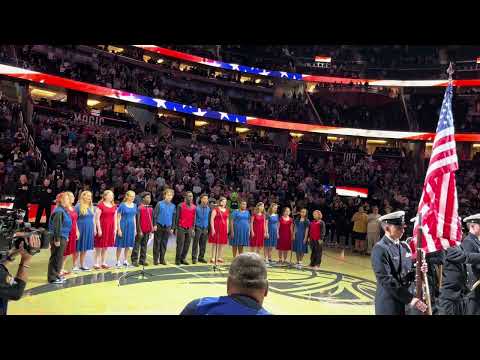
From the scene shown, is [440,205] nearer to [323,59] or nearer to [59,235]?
[59,235]

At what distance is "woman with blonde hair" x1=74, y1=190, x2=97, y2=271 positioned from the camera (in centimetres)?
809

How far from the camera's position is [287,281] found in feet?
29.2

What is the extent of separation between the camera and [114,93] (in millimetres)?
24094

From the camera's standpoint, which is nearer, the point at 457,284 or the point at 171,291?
the point at 457,284

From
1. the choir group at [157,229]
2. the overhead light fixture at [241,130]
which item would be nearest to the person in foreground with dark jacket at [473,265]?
the choir group at [157,229]

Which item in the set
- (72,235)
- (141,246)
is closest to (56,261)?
(72,235)

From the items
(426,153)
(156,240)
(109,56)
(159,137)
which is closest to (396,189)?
(426,153)

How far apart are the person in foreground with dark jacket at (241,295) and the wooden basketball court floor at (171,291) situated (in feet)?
14.6

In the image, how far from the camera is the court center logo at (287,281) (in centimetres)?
754

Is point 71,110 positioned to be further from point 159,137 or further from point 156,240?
point 156,240

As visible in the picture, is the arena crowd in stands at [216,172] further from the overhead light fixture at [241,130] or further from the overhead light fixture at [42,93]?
the overhead light fixture at [42,93]

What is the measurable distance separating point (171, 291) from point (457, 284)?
15.9 ft
